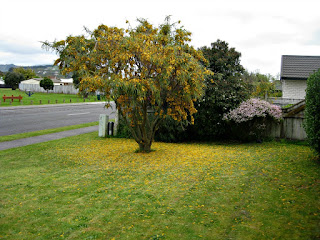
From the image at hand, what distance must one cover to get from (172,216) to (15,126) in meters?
16.6

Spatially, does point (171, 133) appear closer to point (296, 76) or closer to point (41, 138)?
point (41, 138)

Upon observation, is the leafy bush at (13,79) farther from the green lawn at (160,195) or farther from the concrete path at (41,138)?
the green lawn at (160,195)

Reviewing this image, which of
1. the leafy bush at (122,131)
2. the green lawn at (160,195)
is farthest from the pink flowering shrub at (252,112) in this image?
the leafy bush at (122,131)

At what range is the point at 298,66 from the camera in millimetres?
26094

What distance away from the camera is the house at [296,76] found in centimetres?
2487

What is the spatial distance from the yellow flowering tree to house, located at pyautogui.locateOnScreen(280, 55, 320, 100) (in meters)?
15.8

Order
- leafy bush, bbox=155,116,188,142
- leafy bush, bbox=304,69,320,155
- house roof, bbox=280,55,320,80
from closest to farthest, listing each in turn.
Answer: leafy bush, bbox=304,69,320,155, leafy bush, bbox=155,116,188,142, house roof, bbox=280,55,320,80

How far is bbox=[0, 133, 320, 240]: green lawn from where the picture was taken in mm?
5301

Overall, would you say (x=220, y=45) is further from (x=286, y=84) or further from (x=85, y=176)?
(x=286, y=84)

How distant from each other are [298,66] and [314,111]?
18.5 meters

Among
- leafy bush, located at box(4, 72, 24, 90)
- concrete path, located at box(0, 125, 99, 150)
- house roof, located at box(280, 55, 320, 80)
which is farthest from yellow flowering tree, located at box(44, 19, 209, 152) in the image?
leafy bush, located at box(4, 72, 24, 90)

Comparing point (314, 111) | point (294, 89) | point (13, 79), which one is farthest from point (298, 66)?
point (13, 79)

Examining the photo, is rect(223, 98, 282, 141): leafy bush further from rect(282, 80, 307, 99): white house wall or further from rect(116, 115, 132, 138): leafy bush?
rect(282, 80, 307, 99): white house wall

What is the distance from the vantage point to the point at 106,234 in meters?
5.18
